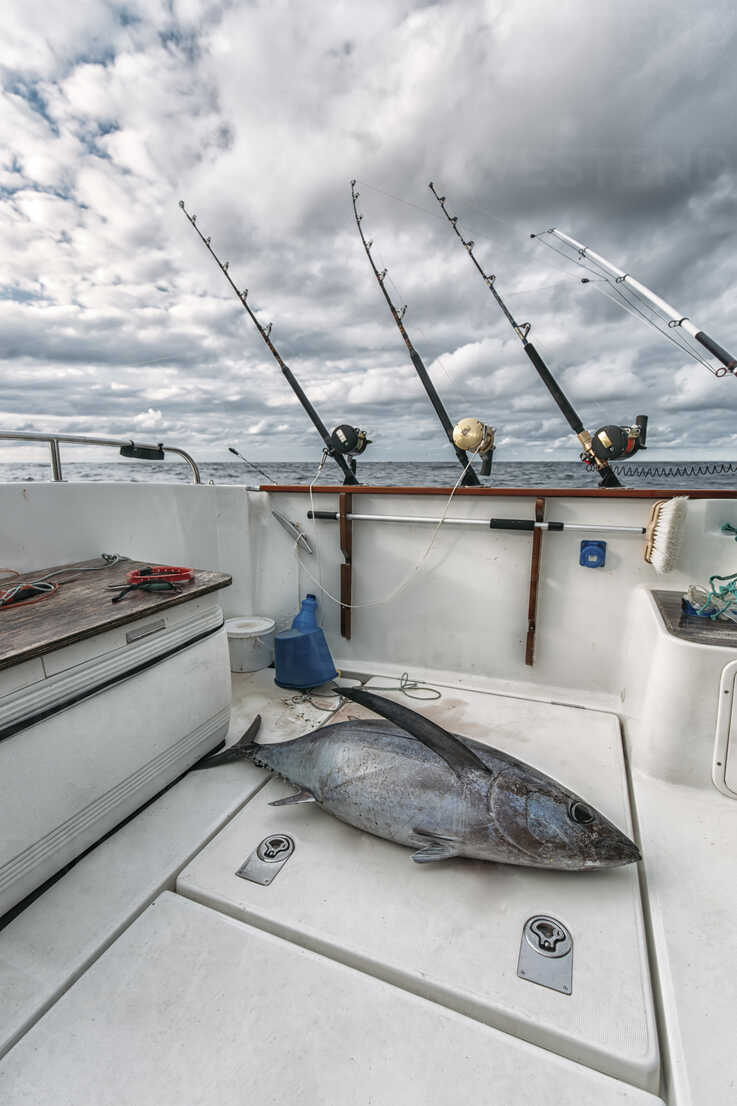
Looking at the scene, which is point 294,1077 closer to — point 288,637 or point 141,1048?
point 141,1048

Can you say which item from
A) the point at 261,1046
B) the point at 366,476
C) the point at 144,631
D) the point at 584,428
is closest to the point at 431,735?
the point at 261,1046

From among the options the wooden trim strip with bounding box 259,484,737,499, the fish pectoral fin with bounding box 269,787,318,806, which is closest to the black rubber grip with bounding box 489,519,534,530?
the wooden trim strip with bounding box 259,484,737,499

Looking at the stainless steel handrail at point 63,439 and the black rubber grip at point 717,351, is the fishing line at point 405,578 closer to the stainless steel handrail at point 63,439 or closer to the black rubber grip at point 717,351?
the stainless steel handrail at point 63,439

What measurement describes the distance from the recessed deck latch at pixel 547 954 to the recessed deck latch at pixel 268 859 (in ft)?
2.28

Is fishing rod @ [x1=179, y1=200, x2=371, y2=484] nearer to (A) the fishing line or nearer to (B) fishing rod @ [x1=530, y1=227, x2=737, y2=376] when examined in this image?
(A) the fishing line

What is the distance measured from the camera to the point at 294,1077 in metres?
0.96

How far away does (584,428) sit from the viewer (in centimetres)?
317

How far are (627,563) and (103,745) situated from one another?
255cm

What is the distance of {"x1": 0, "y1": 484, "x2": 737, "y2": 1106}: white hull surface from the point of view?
967mm

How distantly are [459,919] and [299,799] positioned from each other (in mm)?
599

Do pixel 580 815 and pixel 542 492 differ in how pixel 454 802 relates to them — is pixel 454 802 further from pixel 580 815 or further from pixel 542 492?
pixel 542 492

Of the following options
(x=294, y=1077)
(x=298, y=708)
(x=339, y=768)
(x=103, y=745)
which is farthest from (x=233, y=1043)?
(x=298, y=708)

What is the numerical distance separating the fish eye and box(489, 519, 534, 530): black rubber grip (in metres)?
1.61

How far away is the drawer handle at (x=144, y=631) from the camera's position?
159 cm
